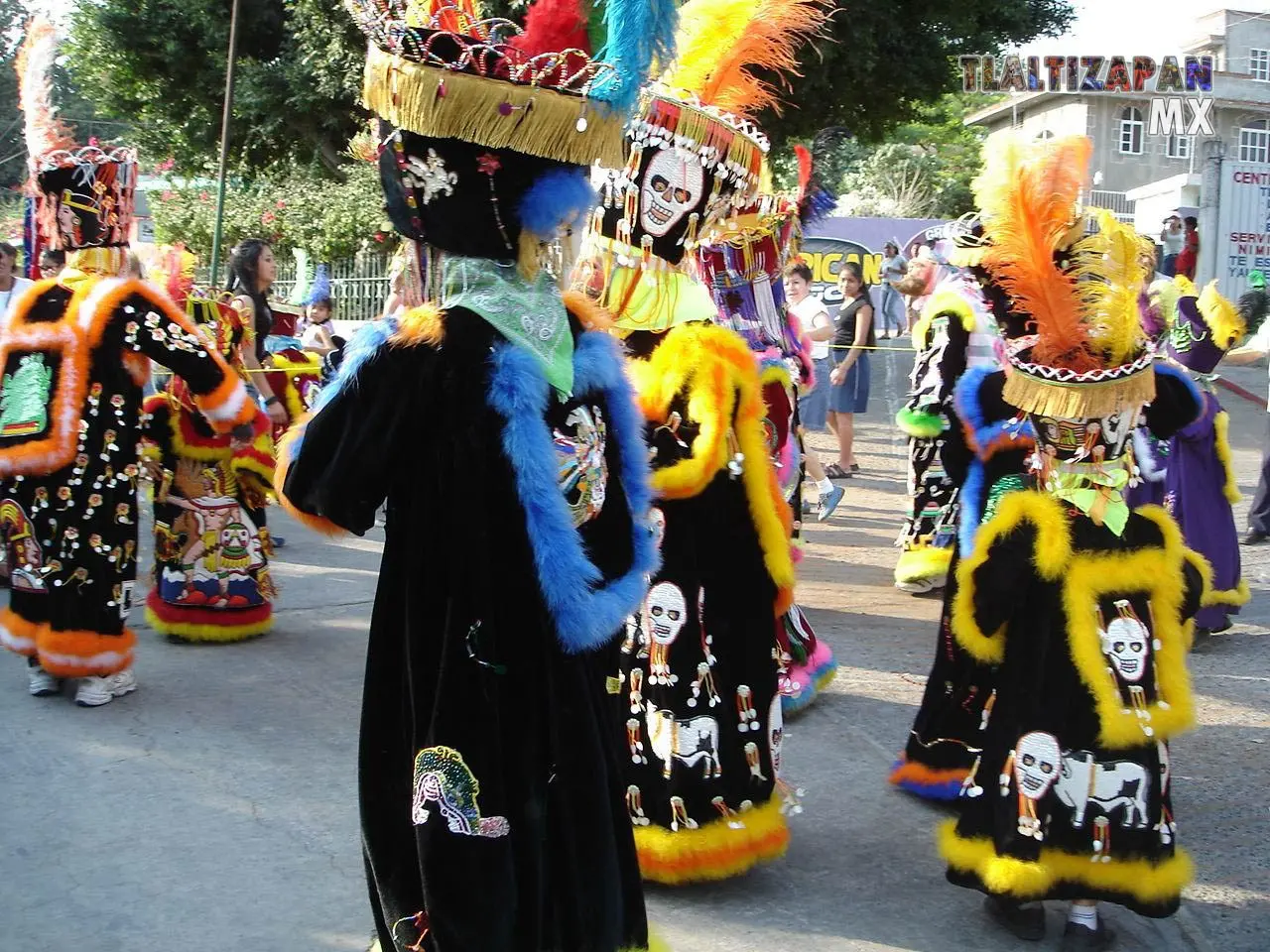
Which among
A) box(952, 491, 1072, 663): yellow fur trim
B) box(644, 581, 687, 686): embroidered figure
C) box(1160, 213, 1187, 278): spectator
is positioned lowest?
box(644, 581, 687, 686): embroidered figure

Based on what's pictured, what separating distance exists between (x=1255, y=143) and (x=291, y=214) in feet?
118

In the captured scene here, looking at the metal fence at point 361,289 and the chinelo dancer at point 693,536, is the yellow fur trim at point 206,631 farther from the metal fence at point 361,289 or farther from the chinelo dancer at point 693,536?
the metal fence at point 361,289

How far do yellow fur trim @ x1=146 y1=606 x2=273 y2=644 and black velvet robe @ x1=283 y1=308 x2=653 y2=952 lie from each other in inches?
161

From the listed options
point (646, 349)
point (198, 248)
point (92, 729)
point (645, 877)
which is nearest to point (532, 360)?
point (646, 349)

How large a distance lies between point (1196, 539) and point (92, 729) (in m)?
5.51

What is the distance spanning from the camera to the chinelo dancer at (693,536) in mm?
3633

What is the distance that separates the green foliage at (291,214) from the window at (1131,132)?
3154 cm

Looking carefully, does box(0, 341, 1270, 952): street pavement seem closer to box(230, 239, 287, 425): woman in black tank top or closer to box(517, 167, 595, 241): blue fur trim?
box(230, 239, 287, 425): woman in black tank top

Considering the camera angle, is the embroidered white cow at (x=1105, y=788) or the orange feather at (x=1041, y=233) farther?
the orange feather at (x=1041, y=233)

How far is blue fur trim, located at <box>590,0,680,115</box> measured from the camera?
2570 millimetres

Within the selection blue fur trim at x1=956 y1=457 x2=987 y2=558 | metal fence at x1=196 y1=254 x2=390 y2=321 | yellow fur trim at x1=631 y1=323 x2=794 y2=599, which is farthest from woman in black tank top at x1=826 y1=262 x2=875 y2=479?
metal fence at x1=196 y1=254 x2=390 y2=321

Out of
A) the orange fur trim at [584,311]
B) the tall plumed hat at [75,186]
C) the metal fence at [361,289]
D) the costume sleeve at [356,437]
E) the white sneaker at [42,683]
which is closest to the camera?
the costume sleeve at [356,437]

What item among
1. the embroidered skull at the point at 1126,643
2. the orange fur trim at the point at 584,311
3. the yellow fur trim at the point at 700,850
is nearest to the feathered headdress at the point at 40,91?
the orange fur trim at the point at 584,311

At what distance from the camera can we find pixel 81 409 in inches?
205
